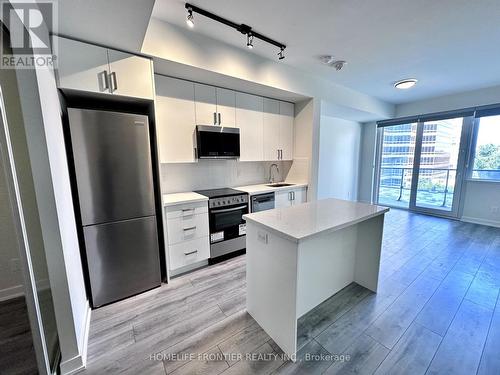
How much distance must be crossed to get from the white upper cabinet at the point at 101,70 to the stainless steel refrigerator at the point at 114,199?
0.77ft

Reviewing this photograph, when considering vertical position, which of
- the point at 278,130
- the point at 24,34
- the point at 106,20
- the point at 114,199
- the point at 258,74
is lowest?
the point at 114,199


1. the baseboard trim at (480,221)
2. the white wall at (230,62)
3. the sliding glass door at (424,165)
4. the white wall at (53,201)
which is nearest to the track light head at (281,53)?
the white wall at (230,62)

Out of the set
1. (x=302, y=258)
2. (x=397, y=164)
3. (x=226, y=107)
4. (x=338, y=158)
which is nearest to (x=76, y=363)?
(x=302, y=258)

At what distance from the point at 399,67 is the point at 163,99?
11.5 feet

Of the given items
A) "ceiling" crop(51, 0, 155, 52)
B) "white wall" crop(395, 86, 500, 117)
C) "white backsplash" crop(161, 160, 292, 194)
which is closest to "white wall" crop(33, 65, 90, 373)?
"ceiling" crop(51, 0, 155, 52)

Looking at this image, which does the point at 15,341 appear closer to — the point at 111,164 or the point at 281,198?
the point at 111,164

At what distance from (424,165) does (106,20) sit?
21.4ft

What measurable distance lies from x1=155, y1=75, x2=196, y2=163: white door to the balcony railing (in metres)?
5.65

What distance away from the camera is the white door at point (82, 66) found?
1.69m

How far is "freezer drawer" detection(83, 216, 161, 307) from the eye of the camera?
6.32ft

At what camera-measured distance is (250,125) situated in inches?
128

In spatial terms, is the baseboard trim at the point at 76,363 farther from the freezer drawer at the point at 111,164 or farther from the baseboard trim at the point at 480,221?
the baseboard trim at the point at 480,221

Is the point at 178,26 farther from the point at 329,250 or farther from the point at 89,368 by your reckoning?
the point at 89,368

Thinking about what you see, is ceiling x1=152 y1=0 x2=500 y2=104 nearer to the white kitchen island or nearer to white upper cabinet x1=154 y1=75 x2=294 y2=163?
white upper cabinet x1=154 y1=75 x2=294 y2=163
